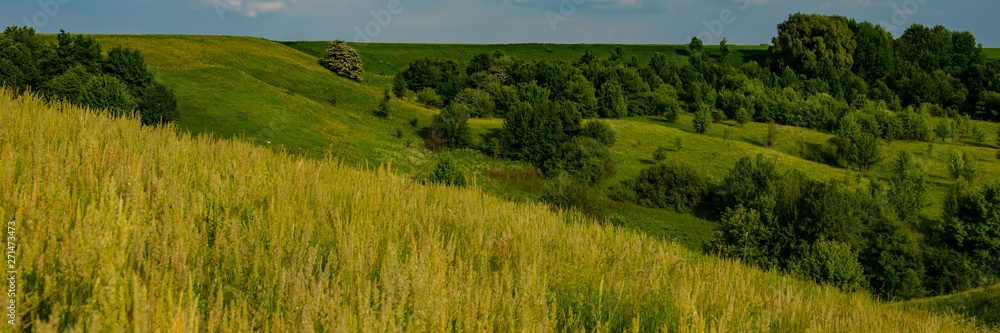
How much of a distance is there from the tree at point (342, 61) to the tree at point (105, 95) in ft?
140

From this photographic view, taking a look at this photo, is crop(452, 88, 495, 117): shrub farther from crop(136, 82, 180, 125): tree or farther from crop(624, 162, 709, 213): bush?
crop(136, 82, 180, 125): tree

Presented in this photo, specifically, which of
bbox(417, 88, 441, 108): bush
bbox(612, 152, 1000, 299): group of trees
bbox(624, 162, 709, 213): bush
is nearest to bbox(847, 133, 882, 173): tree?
bbox(612, 152, 1000, 299): group of trees

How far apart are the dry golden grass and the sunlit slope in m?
28.8

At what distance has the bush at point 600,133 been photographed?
5662 centimetres

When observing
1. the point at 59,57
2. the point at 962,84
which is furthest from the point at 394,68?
the point at 962,84

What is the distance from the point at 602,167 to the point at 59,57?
48.9 m

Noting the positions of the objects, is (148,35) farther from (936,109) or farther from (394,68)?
(936,109)

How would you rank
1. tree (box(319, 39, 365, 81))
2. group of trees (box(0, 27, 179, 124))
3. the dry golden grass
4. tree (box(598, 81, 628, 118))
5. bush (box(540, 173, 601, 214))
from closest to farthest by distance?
the dry golden grass
group of trees (box(0, 27, 179, 124))
bush (box(540, 173, 601, 214))
tree (box(598, 81, 628, 118))
tree (box(319, 39, 365, 81))

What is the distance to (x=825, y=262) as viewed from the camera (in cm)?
3869

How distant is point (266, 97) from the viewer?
50.2m

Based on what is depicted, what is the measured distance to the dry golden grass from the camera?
211 centimetres

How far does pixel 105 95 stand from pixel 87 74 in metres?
7.39

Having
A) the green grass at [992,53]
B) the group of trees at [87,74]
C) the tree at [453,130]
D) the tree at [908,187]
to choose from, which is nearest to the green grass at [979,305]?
the tree at [908,187]

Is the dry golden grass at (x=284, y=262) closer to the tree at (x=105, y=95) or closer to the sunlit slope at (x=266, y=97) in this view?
the sunlit slope at (x=266, y=97)
